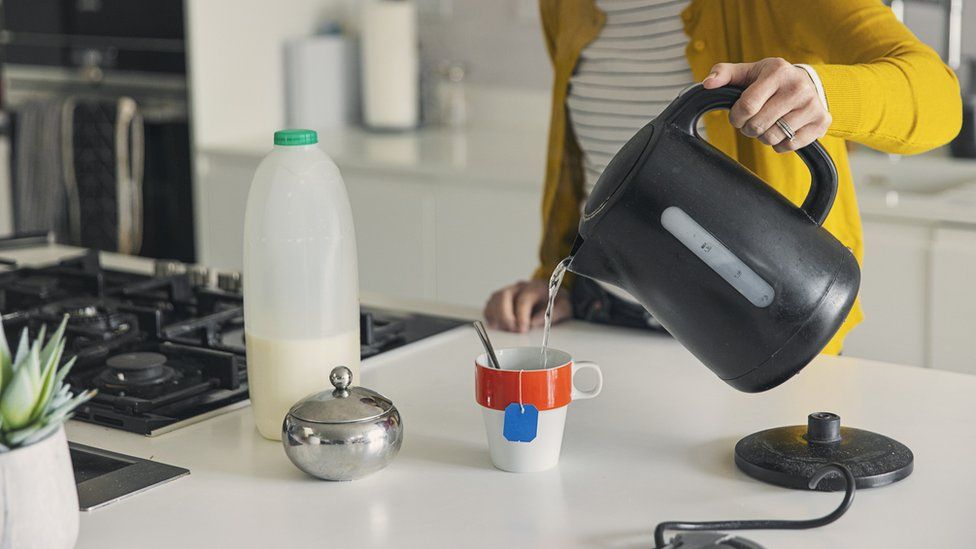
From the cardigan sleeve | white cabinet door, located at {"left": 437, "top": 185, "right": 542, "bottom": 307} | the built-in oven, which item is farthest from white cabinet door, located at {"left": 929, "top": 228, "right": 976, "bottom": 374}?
the built-in oven

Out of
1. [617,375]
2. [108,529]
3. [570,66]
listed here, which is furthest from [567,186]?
[108,529]

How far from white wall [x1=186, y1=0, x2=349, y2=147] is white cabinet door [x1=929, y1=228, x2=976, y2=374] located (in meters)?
1.77

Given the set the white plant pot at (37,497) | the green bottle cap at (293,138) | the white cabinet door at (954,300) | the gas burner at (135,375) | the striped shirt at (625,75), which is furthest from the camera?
the white cabinet door at (954,300)

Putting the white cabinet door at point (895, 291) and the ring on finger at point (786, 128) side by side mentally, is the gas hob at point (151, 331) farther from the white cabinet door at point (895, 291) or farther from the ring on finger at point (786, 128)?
the white cabinet door at point (895, 291)

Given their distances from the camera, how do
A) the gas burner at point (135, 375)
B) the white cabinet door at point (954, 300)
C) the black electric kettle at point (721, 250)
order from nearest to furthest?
the black electric kettle at point (721, 250) < the gas burner at point (135, 375) < the white cabinet door at point (954, 300)

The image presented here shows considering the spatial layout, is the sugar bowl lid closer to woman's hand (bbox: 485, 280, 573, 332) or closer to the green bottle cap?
the green bottle cap

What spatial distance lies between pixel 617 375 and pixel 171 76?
2.15 m

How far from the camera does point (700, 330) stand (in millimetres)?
1006

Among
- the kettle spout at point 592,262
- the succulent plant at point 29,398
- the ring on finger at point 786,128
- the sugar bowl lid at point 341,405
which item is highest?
the ring on finger at point 786,128

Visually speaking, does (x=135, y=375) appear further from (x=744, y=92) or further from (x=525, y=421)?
(x=744, y=92)

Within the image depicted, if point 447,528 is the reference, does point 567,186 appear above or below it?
above

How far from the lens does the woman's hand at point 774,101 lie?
40.0 inches

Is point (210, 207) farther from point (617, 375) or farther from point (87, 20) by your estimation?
point (617, 375)

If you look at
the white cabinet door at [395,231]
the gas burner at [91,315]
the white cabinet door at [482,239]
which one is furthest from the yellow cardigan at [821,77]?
the white cabinet door at [395,231]
